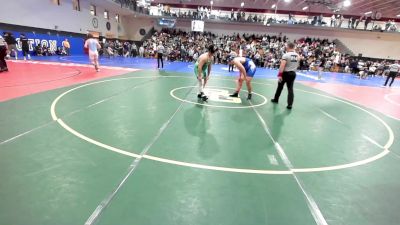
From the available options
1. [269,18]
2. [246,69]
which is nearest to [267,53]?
[269,18]

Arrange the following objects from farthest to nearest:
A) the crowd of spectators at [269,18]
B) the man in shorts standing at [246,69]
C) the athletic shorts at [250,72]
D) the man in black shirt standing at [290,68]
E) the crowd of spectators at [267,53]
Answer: the crowd of spectators at [269,18] < the crowd of spectators at [267,53] < the athletic shorts at [250,72] < the man in shorts standing at [246,69] < the man in black shirt standing at [290,68]

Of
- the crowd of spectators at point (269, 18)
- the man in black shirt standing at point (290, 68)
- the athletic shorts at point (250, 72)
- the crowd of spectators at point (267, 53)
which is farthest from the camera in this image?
the crowd of spectators at point (269, 18)

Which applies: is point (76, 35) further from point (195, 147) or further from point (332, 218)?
point (332, 218)

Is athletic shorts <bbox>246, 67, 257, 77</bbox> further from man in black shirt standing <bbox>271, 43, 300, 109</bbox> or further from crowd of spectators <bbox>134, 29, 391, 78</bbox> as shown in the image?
crowd of spectators <bbox>134, 29, 391, 78</bbox>

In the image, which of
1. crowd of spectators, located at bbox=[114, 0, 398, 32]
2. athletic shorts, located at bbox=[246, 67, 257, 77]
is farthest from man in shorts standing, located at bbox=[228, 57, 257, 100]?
crowd of spectators, located at bbox=[114, 0, 398, 32]

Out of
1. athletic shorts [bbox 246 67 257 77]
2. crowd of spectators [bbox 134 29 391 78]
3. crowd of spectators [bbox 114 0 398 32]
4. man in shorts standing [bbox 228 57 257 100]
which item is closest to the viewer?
man in shorts standing [bbox 228 57 257 100]

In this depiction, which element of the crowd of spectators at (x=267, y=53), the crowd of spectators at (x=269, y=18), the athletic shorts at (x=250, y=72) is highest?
the crowd of spectators at (x=269, y=18)

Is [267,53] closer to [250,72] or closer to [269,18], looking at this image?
[269,18]

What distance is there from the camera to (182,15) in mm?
31406

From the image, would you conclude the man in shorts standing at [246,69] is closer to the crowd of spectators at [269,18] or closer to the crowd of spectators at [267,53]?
the crowd of spectators at [267,53]

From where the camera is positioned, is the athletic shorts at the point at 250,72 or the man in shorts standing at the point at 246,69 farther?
the athletic shorts at the point at 250,72

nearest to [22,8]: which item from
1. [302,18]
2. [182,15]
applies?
[182,15]

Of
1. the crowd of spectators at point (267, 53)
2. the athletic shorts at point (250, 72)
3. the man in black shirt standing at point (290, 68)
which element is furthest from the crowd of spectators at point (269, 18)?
the man in black shirt standing at point (290, 68)

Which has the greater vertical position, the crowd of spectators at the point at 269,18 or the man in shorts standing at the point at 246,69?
the crowd of spectators at the point at 269,18
